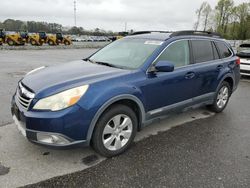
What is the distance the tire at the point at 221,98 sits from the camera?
16.7 feet

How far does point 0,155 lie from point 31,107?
3.10 feet

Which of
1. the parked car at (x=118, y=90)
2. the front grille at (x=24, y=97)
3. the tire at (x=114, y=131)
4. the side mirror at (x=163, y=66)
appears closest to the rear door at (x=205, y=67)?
the parked car at (x=118, y=90)

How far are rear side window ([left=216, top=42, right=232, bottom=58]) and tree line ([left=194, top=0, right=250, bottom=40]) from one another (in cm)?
5736

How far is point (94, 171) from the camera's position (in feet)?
9.70

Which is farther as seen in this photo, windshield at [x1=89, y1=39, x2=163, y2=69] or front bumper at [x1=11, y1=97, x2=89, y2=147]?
windshield at [x1=89, y1=39, x2=163, y2=69]

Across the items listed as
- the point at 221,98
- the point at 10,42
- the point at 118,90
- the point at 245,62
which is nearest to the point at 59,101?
the point at 118,90

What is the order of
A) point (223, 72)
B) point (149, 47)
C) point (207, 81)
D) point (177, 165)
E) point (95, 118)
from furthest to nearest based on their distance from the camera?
point (223, 72), point (207, 81), point (149, 47), point (177, 165), point (95, 118)

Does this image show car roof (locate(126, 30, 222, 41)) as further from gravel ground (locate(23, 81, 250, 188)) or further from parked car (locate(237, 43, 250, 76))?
parked car (locate(237, 43, 250, 76))

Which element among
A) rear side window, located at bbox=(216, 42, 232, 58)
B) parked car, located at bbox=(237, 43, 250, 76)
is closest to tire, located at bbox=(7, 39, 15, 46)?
parked car, located at bbox=(237, 43, 250, 76)

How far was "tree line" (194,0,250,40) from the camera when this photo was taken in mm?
58594

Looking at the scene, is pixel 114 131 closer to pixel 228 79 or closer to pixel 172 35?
pixel 172 35

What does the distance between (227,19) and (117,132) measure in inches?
2623

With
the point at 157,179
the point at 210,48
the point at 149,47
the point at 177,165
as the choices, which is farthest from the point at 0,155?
the point at 210,48

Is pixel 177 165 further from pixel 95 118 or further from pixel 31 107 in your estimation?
pixel 31 107
